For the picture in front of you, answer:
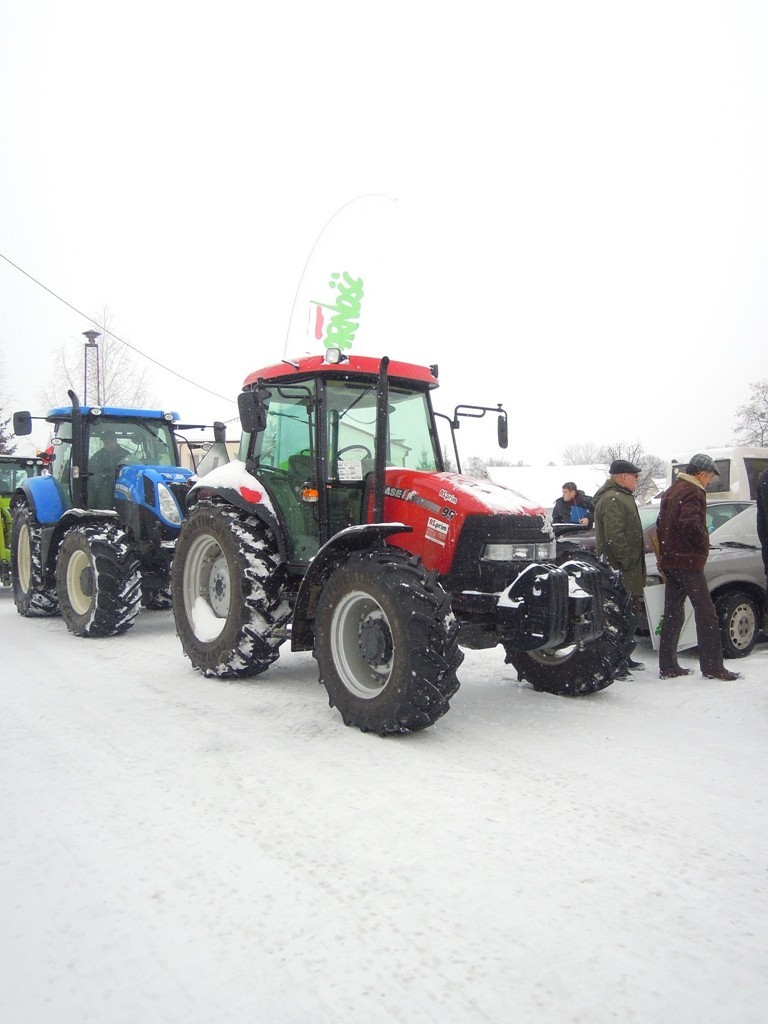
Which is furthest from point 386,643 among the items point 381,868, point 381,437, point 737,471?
point 737,471

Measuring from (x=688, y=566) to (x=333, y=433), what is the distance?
8.97ft

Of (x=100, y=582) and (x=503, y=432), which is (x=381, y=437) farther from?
(x=100, y=582)

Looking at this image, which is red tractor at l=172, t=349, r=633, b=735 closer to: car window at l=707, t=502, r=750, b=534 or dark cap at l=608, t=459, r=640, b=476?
dark cap at l=608, t=459, r=640, b=476

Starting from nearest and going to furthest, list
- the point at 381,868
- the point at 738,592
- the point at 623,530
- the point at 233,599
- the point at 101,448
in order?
the point at 381,868, the point at 233,599, the point at 623,530, the point at 738,592, the point at 101,448

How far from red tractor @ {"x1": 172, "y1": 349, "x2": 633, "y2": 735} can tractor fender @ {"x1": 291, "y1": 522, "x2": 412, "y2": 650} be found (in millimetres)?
12

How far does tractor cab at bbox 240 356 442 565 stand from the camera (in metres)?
5.02

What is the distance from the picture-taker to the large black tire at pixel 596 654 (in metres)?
5.05

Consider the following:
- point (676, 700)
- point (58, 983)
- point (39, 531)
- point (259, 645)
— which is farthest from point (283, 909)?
point (39, 531)

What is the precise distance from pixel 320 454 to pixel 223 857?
2.78 metres

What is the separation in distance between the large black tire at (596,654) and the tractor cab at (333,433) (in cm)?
133

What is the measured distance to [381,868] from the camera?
2.67m

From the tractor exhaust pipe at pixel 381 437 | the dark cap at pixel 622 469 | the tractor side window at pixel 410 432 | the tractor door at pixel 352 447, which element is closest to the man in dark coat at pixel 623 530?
the dark cap at pixel 622 469

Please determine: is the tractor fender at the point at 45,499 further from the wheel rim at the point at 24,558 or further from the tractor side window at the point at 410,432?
the tractor side window at the point at 410,432

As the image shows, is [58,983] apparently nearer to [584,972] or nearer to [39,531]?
[584,972]
